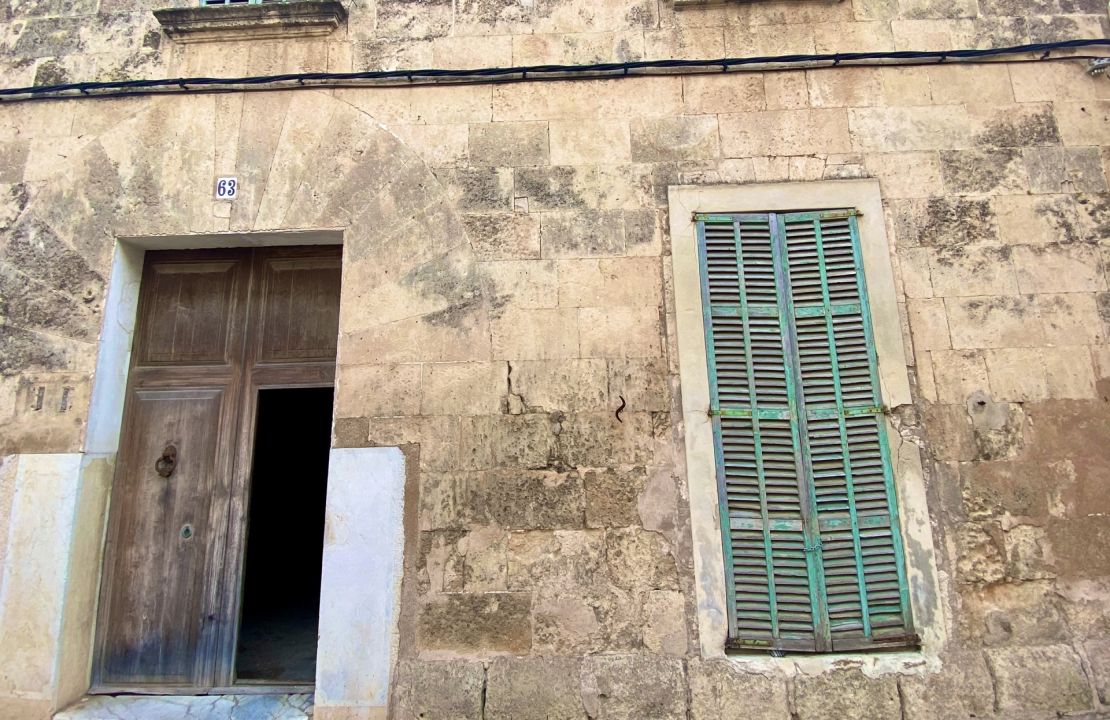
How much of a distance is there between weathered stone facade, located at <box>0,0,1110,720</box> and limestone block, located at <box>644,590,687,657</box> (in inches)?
0.5

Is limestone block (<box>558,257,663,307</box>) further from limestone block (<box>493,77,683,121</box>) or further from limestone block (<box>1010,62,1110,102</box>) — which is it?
limestone block (<box>1010,62,1110,102</box>)

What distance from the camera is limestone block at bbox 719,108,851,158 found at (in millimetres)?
3836

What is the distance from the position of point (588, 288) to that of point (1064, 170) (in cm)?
290

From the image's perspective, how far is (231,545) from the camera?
3754 millimetres

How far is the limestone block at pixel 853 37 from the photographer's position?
396cm

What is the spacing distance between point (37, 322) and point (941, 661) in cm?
526

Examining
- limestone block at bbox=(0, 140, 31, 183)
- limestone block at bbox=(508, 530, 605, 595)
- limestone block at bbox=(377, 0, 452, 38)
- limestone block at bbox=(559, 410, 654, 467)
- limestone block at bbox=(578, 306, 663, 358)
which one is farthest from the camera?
limestone block at bbox=(377, 0, 452, 38)

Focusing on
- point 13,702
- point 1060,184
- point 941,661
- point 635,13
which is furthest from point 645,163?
point 13,702

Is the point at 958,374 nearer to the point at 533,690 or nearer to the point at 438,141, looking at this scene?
the point at 533,690

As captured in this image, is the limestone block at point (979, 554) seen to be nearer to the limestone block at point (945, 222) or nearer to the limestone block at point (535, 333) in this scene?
the limestone block at point (945, 222)

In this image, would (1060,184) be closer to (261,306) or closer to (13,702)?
(261,306)

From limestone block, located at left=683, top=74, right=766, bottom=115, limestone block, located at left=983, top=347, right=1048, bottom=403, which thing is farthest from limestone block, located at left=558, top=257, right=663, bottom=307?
limestone block, located at left=983, top=347, right=1048, bottom=403

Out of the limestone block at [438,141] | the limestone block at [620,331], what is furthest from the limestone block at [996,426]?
the limestone block at [438,141]

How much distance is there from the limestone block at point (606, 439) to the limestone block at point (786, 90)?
208cm
